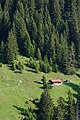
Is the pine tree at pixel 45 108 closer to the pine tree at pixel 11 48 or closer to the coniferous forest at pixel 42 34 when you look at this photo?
the coniferous forest at pixel 42 34

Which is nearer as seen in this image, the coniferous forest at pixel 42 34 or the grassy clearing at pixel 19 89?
the grassy clearing at pixel 19 89

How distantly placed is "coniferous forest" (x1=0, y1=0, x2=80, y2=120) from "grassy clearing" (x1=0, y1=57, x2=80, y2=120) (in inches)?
122

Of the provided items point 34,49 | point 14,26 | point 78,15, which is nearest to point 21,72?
point 34,49

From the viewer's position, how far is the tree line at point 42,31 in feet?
546

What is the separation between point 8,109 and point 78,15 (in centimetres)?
8346

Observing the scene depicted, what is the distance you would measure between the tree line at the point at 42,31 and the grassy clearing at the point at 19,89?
23.4ft

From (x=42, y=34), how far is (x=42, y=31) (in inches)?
87.9

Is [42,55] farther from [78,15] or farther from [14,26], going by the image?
[78,15]

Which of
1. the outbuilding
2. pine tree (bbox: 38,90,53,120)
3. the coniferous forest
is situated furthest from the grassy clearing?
pine tree (bbox: 38,90,53,120)

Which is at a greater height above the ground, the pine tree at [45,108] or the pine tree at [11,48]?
the pine tree at [11,48]

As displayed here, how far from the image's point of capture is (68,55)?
170000 millimetres

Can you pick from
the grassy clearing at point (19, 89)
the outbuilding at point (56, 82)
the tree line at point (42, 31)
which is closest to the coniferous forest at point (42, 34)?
the tree line at point (42, 31)

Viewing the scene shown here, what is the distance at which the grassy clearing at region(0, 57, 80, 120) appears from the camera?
120688 millimetres

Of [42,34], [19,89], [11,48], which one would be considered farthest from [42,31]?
[19,89]
